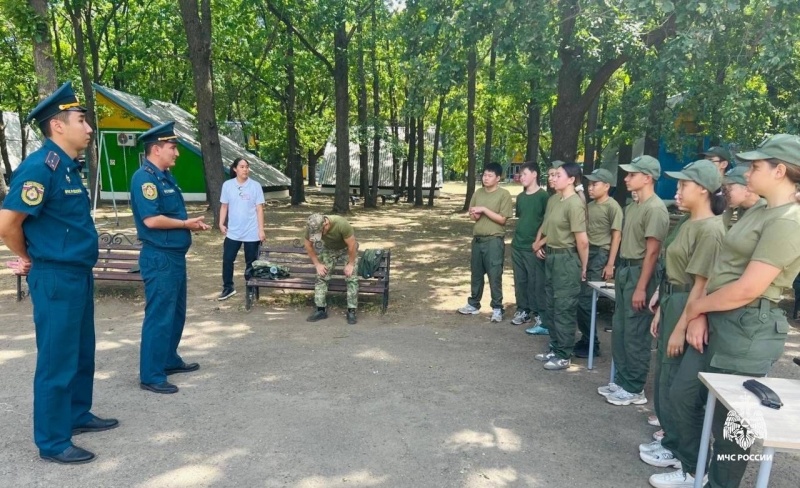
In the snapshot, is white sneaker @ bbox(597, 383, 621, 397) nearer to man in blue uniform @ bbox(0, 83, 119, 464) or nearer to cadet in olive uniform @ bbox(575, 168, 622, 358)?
cadet in olive uniform @ bbox(575, 168, 622, 358)

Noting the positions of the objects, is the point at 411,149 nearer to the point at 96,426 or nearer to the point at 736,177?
the point at 736,177

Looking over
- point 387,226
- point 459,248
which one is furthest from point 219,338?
point 387,226

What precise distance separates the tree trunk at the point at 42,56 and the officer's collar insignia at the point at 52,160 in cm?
712

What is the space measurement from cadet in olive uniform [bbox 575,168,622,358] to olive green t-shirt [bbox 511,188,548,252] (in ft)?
1.93

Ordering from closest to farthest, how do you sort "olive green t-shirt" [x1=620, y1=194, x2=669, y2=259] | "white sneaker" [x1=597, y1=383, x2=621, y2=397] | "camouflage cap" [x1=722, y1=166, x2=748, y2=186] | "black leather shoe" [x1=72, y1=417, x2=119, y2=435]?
"camouflage cap" [x1=722, y1=166, x2=748, y2=186] < "black leather shoe" [x1=72, y1=417, x2=119, y2=435] < "olive green t-shirt" [x1=620, y1=194, x2=669, y2=259] < "white sneaker" [x1=597, y1=383, x2=621, y2=397]

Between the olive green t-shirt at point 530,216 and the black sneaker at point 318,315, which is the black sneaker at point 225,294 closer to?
the black sneaker at point 318,315

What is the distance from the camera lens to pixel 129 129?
67.9 ft

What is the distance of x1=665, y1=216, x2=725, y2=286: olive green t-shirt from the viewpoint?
302 cm

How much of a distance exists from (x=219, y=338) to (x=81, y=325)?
2312 mm

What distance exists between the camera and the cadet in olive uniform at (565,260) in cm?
485

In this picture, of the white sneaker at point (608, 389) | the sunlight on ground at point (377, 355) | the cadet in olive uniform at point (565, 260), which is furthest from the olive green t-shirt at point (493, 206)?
the white sneaker at point (608, 389)

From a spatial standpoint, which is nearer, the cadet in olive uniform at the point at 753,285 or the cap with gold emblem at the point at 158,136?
the cadet in olive uniform at the point at 753,285

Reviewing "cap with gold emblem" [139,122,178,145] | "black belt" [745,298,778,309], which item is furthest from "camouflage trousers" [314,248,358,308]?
"black belt" [745,298,778,309]

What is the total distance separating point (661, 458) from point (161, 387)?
3.66 meters
